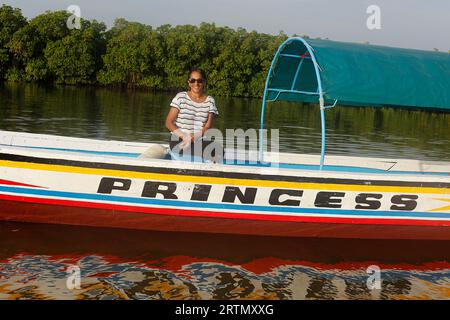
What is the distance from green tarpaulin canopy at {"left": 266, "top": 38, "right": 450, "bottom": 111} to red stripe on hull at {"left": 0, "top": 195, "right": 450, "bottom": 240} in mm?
1942

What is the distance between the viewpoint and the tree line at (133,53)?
Answer: 66062 millimetres

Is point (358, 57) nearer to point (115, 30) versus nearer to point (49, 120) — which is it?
point (49, 120)

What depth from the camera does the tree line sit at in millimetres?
66062

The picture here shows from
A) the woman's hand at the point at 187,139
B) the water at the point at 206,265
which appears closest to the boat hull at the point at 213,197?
the water at the point at 206,265

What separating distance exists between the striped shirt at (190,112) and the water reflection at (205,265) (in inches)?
67.1

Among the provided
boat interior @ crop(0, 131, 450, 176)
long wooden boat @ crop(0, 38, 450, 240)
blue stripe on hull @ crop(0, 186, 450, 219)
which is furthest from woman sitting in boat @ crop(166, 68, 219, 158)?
blue stripe on hull @ crop(0, 186, 450, 219)

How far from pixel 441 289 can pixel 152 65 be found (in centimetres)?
6971

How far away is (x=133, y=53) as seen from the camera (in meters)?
71.7

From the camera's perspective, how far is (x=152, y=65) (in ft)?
242

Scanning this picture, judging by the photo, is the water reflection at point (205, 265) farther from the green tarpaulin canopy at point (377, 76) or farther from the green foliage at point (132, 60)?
the green foliage at point (132, 60)

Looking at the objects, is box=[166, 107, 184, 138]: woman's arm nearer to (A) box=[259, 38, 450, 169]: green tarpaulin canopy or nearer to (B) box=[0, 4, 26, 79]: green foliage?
(A) box=[259, 38, 450, 169]: green tarpaulin canopy

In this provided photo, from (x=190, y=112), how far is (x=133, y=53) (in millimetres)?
65998
